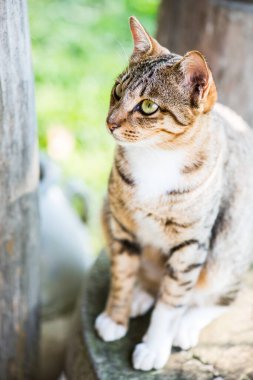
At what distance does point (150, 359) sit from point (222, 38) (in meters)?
1.10

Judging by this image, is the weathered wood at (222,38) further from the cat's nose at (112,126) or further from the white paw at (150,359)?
the white paw at (150,359)

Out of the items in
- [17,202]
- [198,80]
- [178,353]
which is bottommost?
A: [178,353]

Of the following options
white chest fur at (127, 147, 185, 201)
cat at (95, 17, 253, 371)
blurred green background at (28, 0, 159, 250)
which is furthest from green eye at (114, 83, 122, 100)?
blurred green background at (28, 0, 159, 250)

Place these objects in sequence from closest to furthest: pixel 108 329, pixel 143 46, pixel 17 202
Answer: pixel 143 46 → pixel 17 202 → pixel 108 329

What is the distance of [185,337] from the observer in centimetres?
163

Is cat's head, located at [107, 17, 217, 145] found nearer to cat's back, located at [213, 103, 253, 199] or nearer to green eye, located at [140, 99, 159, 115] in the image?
green eye, located at [140, 99, 159, 115]

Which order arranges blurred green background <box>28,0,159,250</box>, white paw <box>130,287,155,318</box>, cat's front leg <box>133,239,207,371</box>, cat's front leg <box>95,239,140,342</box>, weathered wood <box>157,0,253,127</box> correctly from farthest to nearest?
blurred green background <box>28,0,159,250</box>
weathered wood <box>157,0,253,127</box>
white paw <box>130,287,155,318</box>
cat's front leg <box>95,239,140,342</box>
cat's front leg <box>133,239,207,371</box>

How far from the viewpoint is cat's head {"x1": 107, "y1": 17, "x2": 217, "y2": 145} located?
1.29m

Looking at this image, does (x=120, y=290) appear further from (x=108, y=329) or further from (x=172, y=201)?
(x=172, y=201)

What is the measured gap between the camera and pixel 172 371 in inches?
61.5

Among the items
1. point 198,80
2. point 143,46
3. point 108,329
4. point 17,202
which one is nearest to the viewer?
point 198,80

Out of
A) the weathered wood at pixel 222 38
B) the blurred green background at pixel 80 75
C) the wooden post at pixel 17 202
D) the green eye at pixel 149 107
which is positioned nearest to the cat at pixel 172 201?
the green eye at pixel 149 107

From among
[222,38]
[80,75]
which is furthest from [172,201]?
[80,75]

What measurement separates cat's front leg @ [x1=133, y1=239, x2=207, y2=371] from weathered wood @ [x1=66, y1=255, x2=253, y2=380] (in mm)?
35
